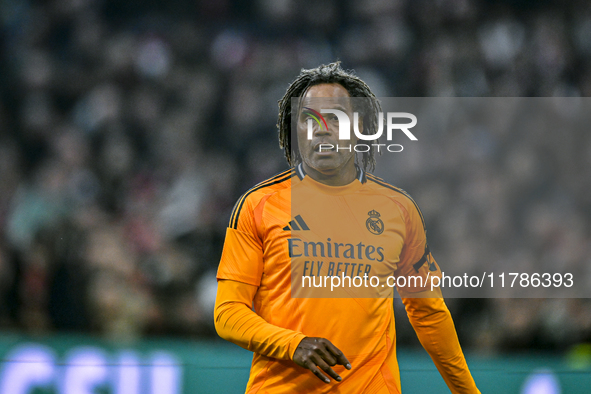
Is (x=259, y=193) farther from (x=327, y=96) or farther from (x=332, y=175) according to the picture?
(x=327, y=96)

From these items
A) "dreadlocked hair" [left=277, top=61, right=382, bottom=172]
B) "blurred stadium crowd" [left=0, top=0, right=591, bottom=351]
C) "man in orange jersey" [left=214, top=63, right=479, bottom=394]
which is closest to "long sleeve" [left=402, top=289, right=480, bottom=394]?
"man in orange jersey" [left=214, top=63, right=479, bottom=394]

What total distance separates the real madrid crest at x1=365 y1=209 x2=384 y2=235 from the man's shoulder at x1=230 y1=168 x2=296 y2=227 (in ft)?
1.08

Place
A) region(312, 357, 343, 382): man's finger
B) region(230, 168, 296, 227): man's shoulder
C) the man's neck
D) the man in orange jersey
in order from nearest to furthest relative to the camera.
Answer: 1. region(312, 357, 343, 382): man's finger
2. the man in orange jersey
3. region(230, 168, 296, 227): man's shoulder
4. the man's neck

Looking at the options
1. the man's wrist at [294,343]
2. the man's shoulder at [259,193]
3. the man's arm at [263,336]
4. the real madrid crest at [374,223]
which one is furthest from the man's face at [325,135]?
the man's wrist at [294,343]

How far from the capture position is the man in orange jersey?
6.68 ft

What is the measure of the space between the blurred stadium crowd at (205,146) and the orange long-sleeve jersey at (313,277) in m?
1.11

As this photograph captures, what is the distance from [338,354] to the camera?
6.22ft

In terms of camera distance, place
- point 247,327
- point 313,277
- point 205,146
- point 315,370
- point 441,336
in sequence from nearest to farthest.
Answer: point 315,370, point 247,327, point 313,277, point 441,336, point 205,146

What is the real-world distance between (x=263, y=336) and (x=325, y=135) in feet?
2.49

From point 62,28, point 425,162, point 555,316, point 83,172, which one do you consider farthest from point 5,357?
point 62,28

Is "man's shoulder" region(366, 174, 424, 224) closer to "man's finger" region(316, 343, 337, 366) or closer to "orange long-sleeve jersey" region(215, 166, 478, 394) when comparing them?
"orange long-sleeve jersey" region(215, 166, 478, 394)

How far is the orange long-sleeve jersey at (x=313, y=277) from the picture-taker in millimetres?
2049

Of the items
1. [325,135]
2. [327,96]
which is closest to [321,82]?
[327,96]

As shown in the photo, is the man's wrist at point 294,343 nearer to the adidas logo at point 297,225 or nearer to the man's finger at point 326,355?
the man's finger at point 326,355
